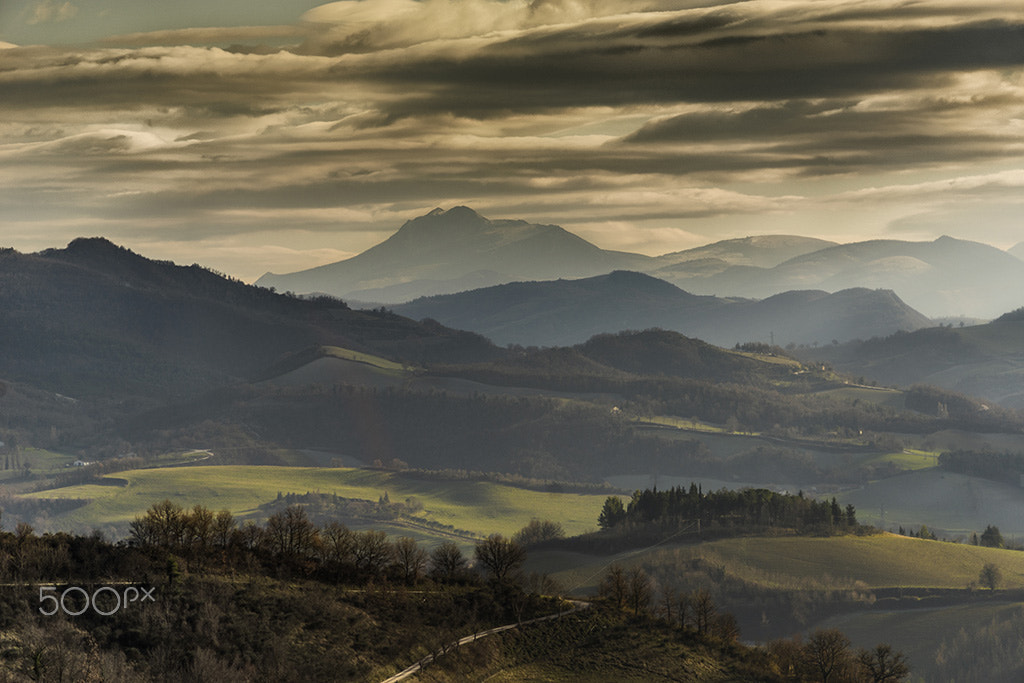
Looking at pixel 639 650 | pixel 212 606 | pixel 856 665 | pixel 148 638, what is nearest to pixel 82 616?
pixel 148 638

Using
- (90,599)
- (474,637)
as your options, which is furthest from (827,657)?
(90,599)

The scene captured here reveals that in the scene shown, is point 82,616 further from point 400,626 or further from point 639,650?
point 639,650

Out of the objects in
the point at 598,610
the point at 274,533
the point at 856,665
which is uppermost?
the point at 274,533

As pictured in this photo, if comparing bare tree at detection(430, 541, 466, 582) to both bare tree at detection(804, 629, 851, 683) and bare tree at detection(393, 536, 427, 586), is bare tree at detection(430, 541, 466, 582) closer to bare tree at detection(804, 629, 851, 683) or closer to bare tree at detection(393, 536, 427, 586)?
bare tree at detection(393, 536, 427, 586)

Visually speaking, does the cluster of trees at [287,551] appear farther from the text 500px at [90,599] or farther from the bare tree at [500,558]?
the text 500px at [90,599]

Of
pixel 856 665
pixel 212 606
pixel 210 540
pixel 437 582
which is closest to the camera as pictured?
pixel 212 606

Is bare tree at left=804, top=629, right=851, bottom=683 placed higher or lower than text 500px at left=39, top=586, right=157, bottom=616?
lower

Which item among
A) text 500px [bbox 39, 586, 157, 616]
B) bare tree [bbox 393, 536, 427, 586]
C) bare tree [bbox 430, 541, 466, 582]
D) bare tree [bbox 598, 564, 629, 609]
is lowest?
bare tree [bbox 598, 564, 629, 609]

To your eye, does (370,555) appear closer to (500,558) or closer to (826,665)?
(500,558)

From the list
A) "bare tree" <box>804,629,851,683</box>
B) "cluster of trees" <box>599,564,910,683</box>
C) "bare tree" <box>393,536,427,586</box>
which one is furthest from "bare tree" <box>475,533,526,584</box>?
"bare tree" <box>804,629,851,683</box>

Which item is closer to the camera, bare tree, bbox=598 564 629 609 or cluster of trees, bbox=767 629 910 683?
cluster of trees, bbox=767 629 910 683

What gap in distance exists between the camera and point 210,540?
384ft

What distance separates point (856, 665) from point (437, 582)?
60531 millimetres

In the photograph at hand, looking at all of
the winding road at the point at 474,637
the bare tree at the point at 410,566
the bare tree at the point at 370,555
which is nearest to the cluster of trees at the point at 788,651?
the winding road at the point at 474,637
